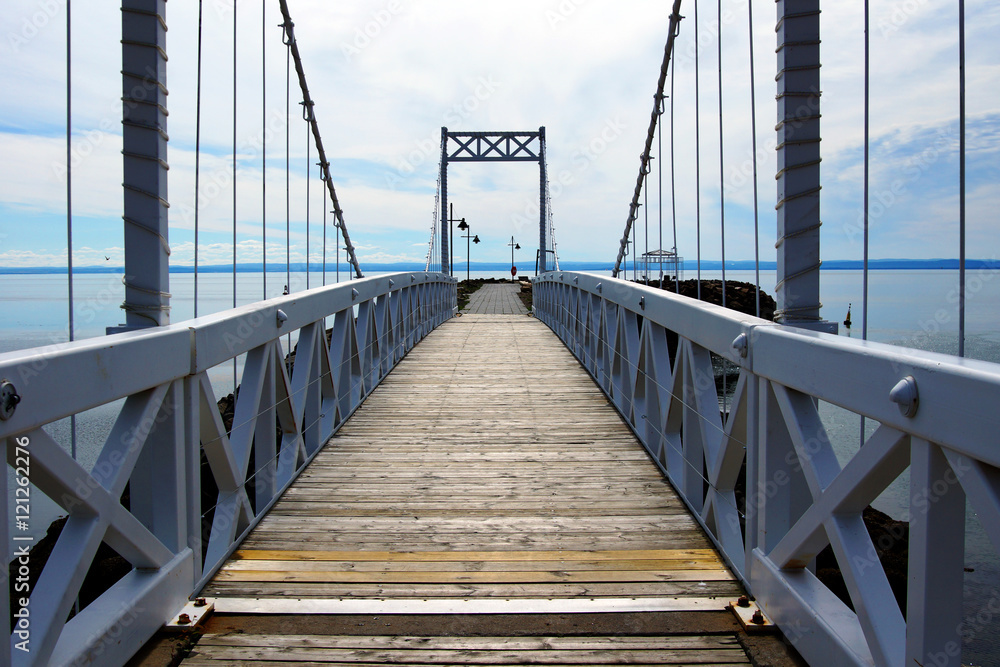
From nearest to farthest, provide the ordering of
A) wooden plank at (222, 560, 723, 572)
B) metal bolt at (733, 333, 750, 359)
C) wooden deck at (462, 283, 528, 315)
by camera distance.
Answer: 1. metal bolt at (733, 333, 750, 359)
2. wooden plank at (222, 560, 723, 572)
3. wooden deck at (462, 283, 528, 315)

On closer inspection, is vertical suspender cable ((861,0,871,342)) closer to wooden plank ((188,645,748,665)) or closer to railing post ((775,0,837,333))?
railing post ((775,0,837,333))

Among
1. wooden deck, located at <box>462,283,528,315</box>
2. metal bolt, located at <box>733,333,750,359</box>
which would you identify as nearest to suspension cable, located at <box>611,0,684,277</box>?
metal bolt, located at <box>733,333,750,359</box>

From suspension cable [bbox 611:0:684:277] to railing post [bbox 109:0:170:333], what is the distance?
4333 mm

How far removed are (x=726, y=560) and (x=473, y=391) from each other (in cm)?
343

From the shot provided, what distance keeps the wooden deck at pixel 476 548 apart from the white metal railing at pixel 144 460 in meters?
0.20

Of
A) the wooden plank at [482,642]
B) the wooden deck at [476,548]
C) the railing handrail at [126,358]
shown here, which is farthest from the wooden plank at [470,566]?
the railing handrail at [126,358]

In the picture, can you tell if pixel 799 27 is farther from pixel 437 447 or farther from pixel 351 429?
pixel 351 429

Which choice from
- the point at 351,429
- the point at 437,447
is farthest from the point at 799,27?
the point at 351,429

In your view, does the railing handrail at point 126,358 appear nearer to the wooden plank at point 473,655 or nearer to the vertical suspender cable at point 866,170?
the wooden plank at point 473,655

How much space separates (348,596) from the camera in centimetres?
238

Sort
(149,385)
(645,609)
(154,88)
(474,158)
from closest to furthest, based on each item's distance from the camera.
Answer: (149,385) → (645,609) → (154,88) → (474,158)

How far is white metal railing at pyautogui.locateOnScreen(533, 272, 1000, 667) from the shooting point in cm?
129

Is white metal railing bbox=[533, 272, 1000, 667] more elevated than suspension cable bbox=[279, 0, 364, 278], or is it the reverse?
suspension cable bbox=[279, 0, 364, 278]

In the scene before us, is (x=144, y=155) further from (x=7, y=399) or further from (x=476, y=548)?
(x=476, y=548)
